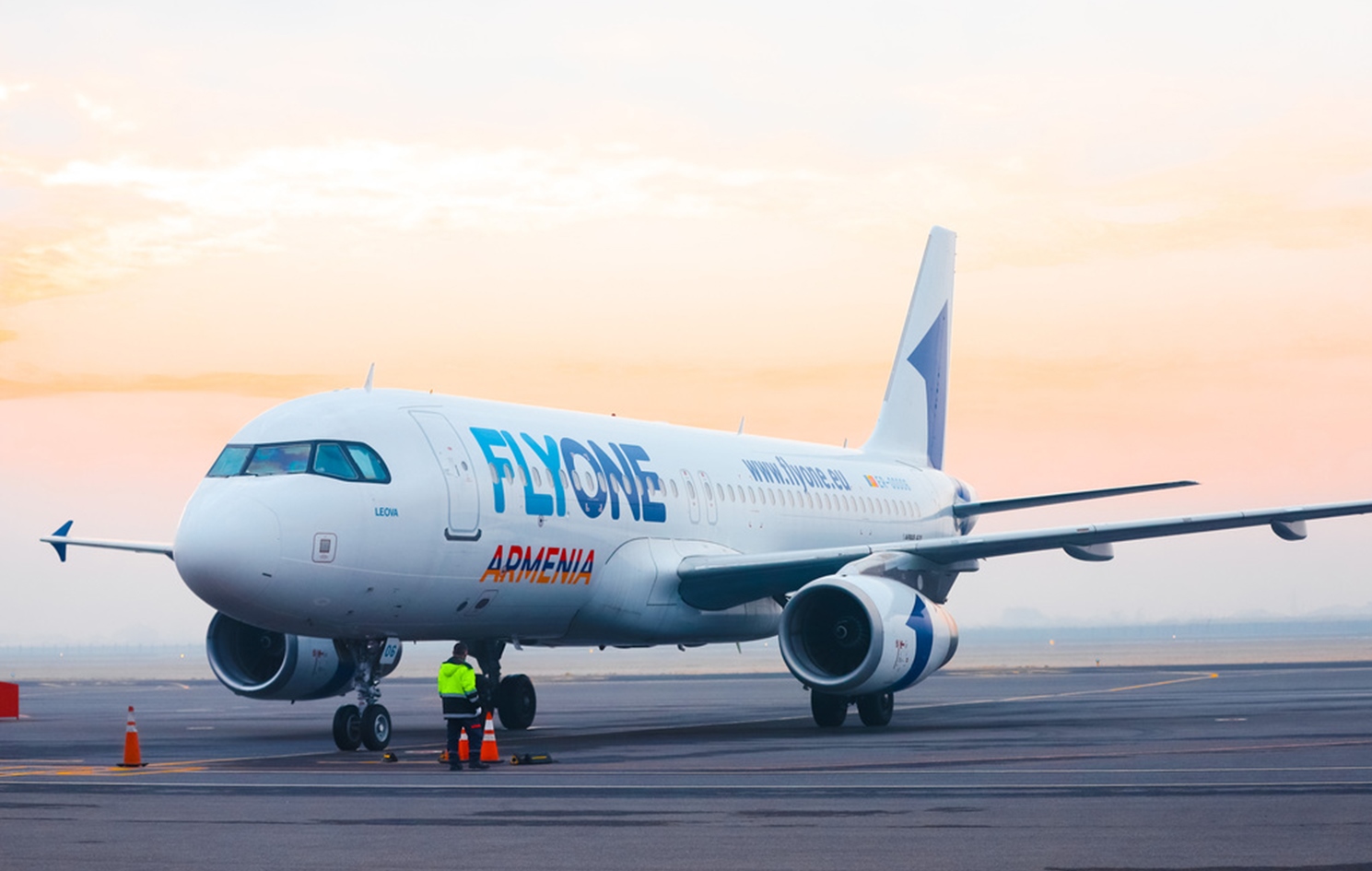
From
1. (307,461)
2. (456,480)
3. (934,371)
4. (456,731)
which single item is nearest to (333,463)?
(307,461)

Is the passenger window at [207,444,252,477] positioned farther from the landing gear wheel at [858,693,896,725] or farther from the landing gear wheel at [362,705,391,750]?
the landing gear wheel at [858,693,896,725]

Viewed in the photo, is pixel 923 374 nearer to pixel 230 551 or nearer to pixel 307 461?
pixel 307 461

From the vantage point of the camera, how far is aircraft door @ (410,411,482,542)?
65.2 ft

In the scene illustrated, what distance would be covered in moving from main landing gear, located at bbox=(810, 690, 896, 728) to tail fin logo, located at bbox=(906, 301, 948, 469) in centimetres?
1332

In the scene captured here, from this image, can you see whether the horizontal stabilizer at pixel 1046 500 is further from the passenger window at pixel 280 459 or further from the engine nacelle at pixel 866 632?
the passenger window at pixel 280 459

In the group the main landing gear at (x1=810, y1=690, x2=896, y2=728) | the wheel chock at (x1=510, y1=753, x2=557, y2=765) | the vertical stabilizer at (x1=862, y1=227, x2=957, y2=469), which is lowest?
A: the wheel chock at (x1=510, y1=753, x2=557, y2=765)

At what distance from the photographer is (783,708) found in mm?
29312

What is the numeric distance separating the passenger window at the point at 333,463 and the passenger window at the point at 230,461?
85 cm

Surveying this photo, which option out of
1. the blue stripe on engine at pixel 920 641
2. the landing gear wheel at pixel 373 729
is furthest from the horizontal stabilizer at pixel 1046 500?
the landing gear wheel at pixel 373 729

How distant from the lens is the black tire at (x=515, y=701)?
24.4 m

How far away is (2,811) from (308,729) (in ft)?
39.9

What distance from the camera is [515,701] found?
2438 cm

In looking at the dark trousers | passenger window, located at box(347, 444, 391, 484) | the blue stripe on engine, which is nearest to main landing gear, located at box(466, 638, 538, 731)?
the blue stripe on engine

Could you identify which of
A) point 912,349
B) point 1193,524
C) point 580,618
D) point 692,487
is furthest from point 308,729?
point 912,349
